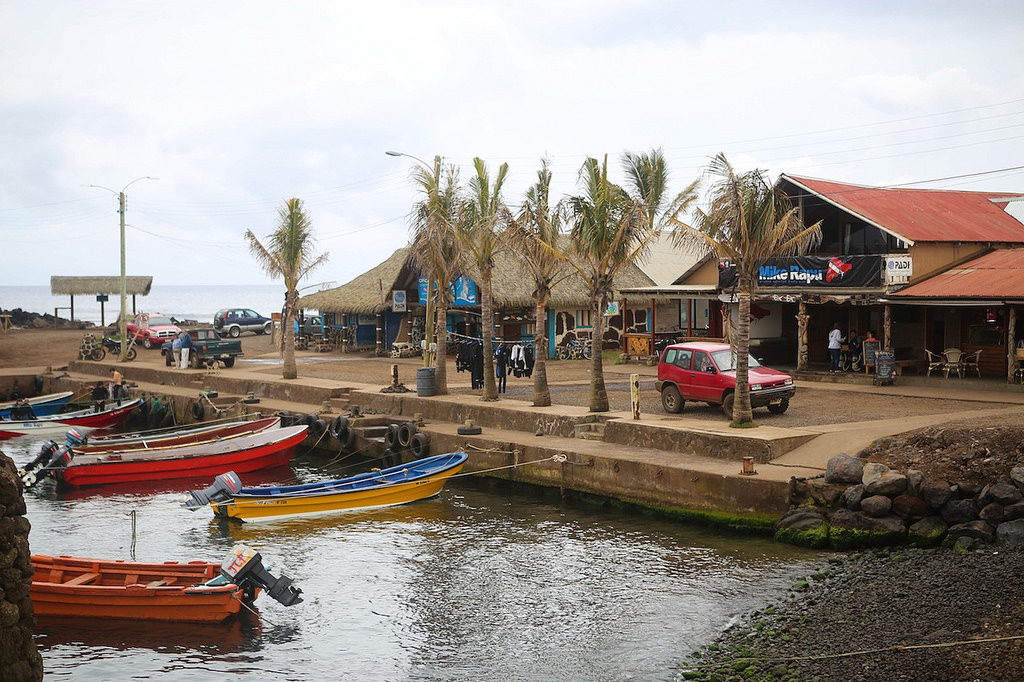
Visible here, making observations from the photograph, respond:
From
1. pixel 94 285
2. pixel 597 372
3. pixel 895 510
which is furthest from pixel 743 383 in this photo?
pixel 94 285

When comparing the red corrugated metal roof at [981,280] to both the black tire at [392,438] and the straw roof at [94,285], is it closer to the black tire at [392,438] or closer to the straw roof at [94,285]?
the black tire at [392,438]

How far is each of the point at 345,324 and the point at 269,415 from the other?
18.7 m

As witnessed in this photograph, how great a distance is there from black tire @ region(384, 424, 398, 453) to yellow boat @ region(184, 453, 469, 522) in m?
3.97

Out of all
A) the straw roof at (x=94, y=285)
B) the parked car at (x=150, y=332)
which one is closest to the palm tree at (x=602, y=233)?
the parked car at (x=150, y=332)

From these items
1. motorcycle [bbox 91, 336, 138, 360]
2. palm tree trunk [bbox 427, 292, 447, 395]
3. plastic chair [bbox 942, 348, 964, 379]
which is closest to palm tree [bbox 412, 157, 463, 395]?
palm tree trunk [bbox 427, 292, 447, 395]

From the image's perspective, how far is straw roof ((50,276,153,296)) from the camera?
2520 inches

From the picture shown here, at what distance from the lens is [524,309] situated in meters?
43.3

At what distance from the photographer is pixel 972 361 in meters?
30.5

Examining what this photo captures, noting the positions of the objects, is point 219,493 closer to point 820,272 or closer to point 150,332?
point 820,272

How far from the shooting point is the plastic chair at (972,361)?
29.4m

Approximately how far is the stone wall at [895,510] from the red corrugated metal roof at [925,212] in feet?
44.8

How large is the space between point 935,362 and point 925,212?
5.98 meters

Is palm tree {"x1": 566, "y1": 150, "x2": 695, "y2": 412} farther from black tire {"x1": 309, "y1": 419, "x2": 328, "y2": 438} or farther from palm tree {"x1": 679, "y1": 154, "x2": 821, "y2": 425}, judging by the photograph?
black tire {"x1": 309, "y1": 419, "x2": 328, "y2": 438}

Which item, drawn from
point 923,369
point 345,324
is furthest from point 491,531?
point 345,324
